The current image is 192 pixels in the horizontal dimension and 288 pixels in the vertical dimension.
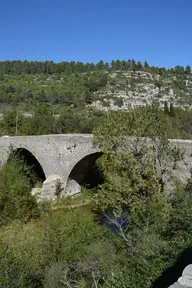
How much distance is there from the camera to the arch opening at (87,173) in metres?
18.5

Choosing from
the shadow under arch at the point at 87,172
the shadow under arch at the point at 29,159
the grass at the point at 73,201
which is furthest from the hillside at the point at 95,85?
the grass at the point at 73,201

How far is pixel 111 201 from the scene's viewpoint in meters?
11.3

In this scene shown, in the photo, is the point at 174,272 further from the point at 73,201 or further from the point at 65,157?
the point at 65,157

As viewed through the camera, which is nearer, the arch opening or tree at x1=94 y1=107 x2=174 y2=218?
tree at x1=94 y1=107 x2=174 y2=218

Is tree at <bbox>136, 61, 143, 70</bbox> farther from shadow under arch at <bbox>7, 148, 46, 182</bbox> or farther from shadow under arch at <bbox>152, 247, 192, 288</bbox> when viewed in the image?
shadow under arch at <bbox>152, 247, 192, 288</bbox>

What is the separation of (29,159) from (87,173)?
5710mm

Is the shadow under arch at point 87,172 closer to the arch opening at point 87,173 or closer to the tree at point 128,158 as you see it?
the arch opening at point 87,173

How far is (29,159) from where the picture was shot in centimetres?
2408

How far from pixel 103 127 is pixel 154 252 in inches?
236

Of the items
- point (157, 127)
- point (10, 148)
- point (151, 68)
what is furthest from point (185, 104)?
point (157, 127)

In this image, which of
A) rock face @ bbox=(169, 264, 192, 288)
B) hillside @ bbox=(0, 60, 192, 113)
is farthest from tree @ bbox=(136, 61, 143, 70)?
rock face @ bbox=(169, 264, 192, 288)

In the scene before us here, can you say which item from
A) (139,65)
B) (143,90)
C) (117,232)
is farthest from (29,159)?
(139,65)

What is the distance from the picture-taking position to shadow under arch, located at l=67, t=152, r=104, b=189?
18.4 m

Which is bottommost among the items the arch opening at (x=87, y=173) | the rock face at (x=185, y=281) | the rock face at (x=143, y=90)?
the arch opening at (x=87, y=173)
